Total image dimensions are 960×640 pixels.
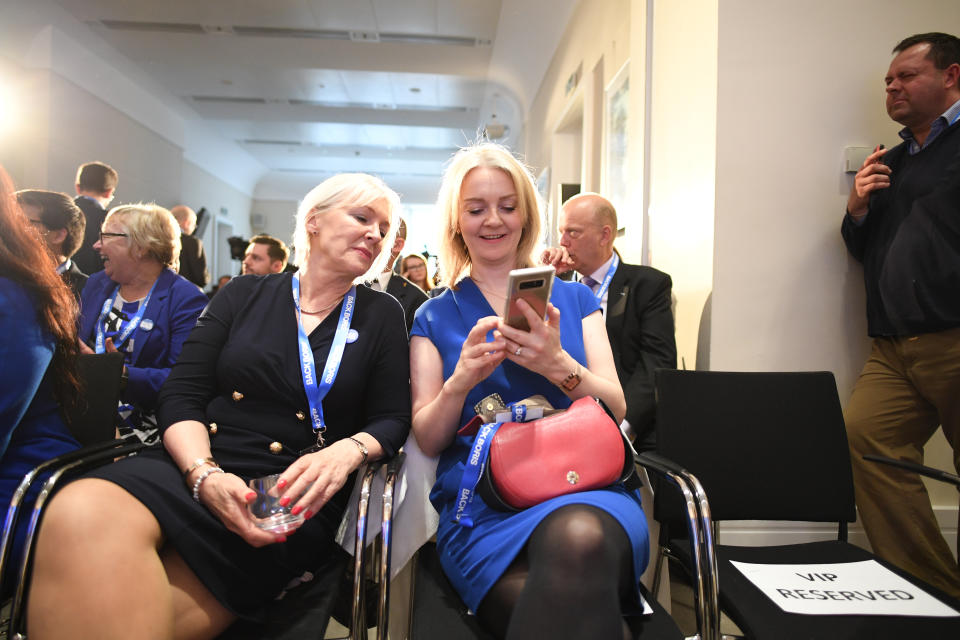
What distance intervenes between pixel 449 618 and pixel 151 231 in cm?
207

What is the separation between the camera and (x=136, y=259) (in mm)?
2496

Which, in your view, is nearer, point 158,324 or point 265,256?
point 158,324

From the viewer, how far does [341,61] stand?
7.90 m

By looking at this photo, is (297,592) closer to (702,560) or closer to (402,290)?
(702,560)

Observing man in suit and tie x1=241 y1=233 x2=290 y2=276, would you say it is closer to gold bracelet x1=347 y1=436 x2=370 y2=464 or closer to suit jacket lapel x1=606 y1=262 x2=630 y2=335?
suit jacket lapel x1=606 y1=262 x2=630 y2=335

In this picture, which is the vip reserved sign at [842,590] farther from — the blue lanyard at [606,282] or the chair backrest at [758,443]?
the blue lanyard at [606,282]

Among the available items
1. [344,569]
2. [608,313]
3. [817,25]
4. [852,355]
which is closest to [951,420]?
[852,355]

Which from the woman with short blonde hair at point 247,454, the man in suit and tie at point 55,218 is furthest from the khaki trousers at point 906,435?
the man in suit and tie at point 55,218

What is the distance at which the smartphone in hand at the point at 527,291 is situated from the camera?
1230 mm

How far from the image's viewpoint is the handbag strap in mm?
1303

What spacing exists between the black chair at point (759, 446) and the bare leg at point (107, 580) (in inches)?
47.3

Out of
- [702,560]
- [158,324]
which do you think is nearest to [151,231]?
[158,324]

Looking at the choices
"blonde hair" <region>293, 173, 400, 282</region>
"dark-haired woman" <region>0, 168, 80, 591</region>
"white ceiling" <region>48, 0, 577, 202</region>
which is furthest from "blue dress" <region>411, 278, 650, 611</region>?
"white ceiling" <region>48, 0, 577, 202</region>

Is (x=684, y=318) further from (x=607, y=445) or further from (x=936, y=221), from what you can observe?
(x=607, y=445)
